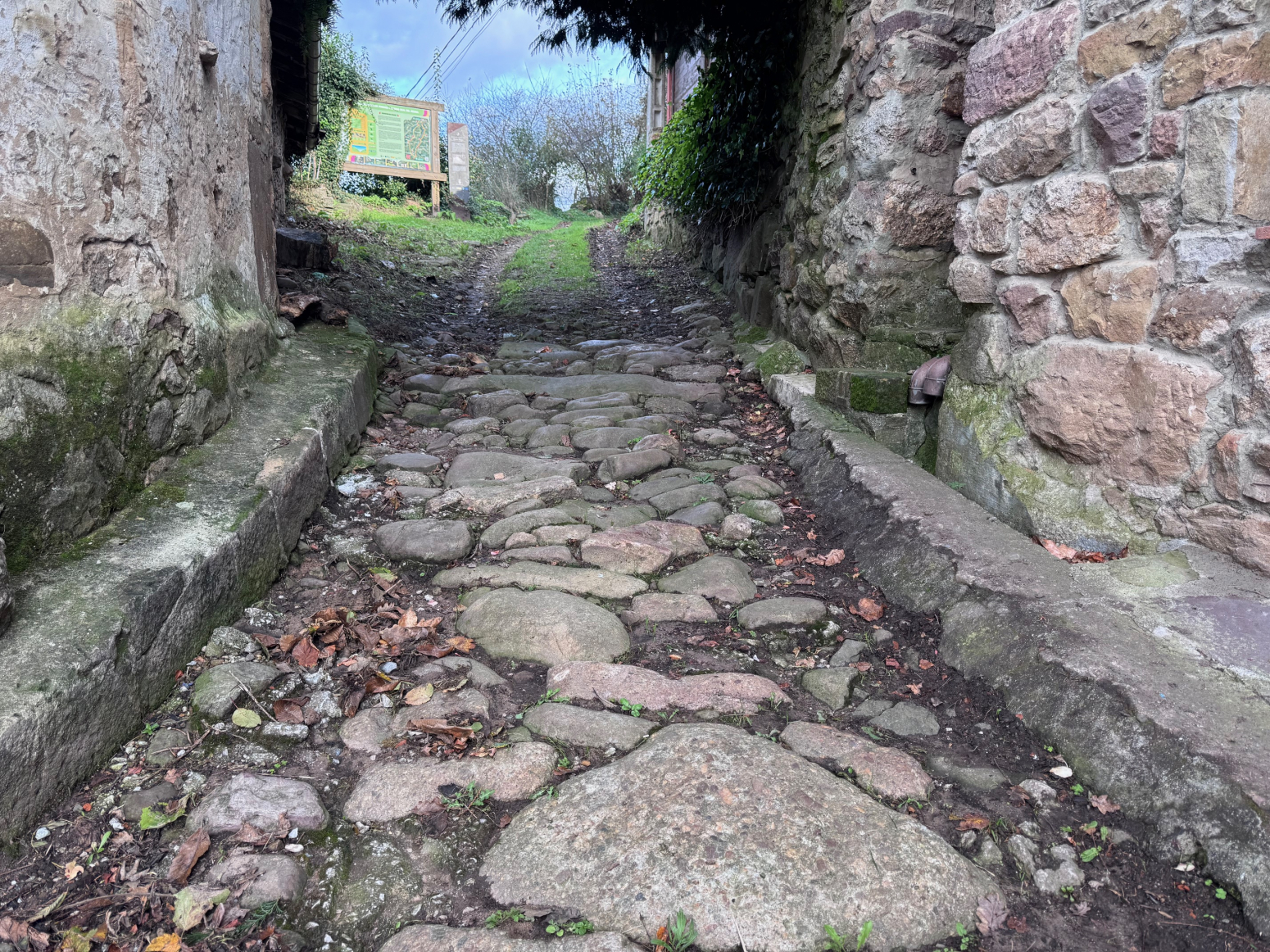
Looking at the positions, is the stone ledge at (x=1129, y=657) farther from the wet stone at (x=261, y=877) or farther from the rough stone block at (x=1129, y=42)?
the wet stone at (x=261, y=877)

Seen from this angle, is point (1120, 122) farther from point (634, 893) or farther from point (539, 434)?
point (539, 434)

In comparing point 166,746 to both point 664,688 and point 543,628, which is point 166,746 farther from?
point 664,688

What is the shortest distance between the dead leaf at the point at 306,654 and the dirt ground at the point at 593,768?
4 centimetres

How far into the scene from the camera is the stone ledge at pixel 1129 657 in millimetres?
1279

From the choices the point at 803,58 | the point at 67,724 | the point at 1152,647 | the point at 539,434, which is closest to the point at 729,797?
the point at 1152,647

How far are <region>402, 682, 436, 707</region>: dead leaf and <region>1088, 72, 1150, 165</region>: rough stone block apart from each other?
2.04 m

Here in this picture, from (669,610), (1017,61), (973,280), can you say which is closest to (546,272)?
(973,280)

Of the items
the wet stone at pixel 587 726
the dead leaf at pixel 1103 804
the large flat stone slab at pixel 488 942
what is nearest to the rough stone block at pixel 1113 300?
the dead leaf at pixel 1103 804

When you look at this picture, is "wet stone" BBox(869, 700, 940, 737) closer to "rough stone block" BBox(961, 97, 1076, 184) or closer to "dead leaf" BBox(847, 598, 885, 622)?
"dead leaf" BBox(847, 598, 885, 622)

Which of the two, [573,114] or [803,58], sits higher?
[573,114]

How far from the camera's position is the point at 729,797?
1.42m

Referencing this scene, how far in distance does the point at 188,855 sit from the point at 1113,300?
2271 millimetres

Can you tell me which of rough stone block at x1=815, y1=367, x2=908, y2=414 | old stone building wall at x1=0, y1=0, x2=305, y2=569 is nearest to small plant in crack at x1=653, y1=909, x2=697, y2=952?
old stone building wall at x1=0, y1=0, x2=305, y2=569

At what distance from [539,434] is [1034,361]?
84.2 inches
